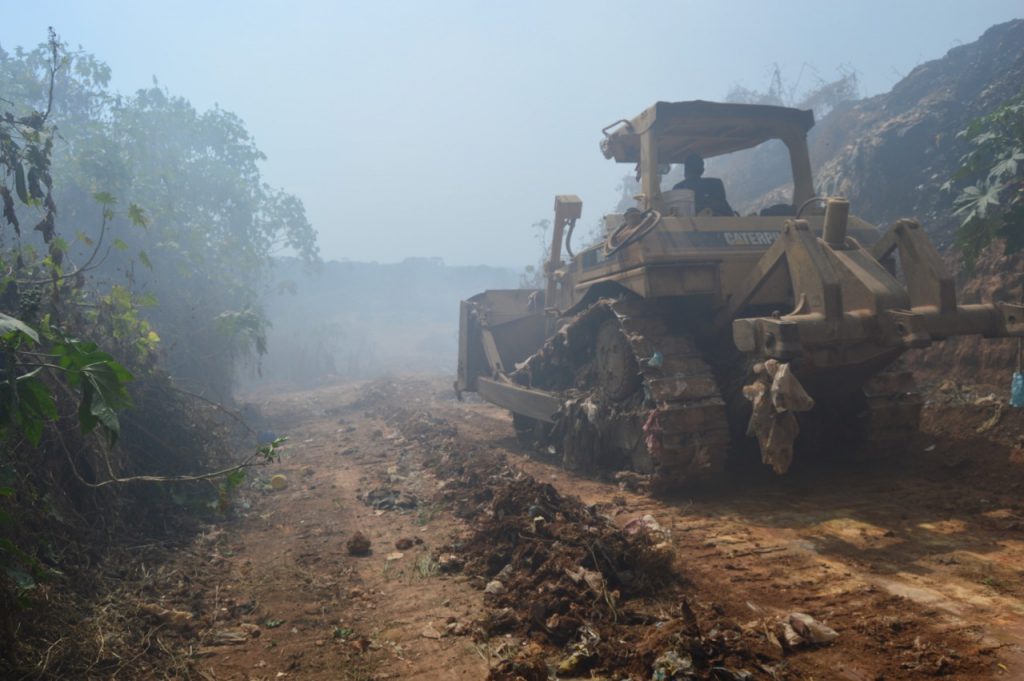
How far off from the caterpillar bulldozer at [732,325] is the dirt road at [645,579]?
44 centimetres

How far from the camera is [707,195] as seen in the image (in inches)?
264

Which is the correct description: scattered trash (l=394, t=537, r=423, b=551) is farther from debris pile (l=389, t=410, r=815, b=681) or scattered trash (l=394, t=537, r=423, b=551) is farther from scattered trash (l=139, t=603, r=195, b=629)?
scattered trash (l=139, t=603, r=195, b=629)

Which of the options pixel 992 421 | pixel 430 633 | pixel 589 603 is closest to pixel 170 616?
pixel 430 633

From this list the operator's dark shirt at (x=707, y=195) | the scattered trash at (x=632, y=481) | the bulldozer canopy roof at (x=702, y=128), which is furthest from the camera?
the operator's dark shirt at (x=707, y=195)

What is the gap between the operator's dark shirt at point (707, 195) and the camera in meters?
6.52

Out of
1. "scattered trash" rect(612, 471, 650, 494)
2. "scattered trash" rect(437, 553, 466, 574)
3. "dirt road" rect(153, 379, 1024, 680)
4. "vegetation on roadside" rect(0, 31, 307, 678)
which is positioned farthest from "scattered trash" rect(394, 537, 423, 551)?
"scattered trash" rect(612, 471, 650, 494)

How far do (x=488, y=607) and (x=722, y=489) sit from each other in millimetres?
2460

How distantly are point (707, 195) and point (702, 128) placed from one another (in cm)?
65

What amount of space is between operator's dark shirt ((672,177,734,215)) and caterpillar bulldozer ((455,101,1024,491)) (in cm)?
7

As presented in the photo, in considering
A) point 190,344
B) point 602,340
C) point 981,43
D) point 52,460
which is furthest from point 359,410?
point 981,43

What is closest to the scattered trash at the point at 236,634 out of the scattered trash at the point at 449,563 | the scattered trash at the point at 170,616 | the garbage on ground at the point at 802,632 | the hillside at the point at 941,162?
the scattered trash at the point at 170,616

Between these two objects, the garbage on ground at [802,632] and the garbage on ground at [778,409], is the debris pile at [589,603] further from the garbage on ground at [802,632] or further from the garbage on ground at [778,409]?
the garbage on ground at [778,409]

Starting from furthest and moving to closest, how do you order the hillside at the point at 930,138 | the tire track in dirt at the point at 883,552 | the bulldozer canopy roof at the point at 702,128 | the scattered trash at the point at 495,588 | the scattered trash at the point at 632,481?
the hillside at the point at 930,138, the bulldozer canopy roof at the point at 702,128, the scattered trash at the point at 632,481, the scattered trash at the point at 495,588, the tire track in dirt at the point at 883,552

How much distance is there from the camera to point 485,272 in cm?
5872
